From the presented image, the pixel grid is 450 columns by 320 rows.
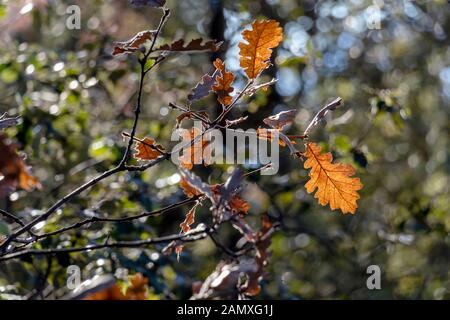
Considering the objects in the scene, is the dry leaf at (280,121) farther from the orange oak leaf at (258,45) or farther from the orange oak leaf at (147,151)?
the orange oak leaf at (147,151)

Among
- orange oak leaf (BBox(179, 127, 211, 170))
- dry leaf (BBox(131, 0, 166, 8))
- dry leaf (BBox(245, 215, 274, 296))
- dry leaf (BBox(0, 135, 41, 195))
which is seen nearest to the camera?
dry leaf (BBox(0, 135, 41, 195))

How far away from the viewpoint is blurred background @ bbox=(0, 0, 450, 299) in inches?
87.7

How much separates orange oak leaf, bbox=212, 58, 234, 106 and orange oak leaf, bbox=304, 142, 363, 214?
16cm

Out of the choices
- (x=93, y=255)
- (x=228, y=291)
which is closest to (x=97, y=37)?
(x=93, y=255)

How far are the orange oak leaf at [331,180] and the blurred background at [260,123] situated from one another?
1.51 ft

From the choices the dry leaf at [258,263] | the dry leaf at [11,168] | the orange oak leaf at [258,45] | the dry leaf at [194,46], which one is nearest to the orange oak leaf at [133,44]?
the dry leaf at [194,46]

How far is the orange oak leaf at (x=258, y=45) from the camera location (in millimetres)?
1214

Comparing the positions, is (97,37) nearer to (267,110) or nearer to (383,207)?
(267,110)

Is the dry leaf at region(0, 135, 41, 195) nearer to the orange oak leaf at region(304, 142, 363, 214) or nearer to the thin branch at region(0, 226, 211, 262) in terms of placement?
the thin branch at region(0, 226, 211, 262)

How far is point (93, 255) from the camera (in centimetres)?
191

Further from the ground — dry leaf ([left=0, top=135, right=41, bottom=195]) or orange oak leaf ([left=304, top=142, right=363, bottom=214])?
dry leaf ([left=0, top=135, right=41, bottom=195])

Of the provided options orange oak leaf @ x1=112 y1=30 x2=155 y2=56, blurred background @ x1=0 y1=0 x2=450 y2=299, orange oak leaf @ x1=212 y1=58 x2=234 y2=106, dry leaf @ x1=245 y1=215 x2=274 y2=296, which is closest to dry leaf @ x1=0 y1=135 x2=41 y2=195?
blurred background @ x1=0 y1=0 x2=450 y2=299

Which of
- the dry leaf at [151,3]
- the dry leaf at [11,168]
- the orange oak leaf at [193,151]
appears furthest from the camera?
the orange oak leaf at [193,151]
